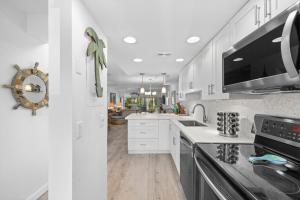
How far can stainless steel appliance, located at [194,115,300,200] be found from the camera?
0.63 metres

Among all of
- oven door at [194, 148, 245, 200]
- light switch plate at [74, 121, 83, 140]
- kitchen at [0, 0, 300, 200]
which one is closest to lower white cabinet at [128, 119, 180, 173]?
kitchen at [0, 0, 300, 200]

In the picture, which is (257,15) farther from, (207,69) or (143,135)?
(143,135)

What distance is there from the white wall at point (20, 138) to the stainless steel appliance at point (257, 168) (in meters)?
2.01

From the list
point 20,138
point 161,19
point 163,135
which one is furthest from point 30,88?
point 163,135

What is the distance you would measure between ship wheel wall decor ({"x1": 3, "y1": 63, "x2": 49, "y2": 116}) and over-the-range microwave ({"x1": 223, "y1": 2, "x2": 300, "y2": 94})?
2.24 meters

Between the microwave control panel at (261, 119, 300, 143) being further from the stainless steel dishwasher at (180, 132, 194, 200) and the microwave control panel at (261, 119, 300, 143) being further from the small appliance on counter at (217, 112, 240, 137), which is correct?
the stainless steel dishwasher at (180, 132, 194, 200)

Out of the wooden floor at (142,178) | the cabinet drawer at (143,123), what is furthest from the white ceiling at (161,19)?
the wooden floor at (142,178)

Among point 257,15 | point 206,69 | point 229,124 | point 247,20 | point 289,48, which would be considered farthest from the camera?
point 206,69

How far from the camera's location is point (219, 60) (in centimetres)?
180

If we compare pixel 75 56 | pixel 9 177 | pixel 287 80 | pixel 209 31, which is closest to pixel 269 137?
pixel 287 80

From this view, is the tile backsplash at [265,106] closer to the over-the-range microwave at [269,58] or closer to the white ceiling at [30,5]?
the over-the-range microwave at [269,58]

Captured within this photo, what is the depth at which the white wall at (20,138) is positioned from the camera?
5.39ft

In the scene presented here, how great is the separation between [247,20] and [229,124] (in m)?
1.00

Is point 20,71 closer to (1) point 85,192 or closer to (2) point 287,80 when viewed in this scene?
(1) point 85,192
